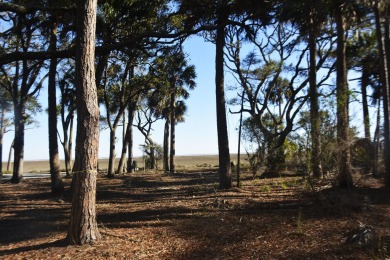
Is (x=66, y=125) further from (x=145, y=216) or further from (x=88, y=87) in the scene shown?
(x=88, y=87)

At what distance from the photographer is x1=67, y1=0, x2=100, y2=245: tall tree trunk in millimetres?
6188

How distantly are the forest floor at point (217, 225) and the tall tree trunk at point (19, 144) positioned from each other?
637 centimetres

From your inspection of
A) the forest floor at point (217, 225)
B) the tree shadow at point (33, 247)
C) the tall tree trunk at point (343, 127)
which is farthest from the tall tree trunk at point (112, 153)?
the tree shadow at point (33, 247)

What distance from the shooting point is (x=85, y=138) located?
20.6ft

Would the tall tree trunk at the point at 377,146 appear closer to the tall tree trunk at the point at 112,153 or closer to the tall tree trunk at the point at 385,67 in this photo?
the tall tree trunk at the point at 385,67

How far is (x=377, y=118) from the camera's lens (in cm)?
1127

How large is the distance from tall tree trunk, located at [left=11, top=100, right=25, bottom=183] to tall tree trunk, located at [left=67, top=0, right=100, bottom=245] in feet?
43.1

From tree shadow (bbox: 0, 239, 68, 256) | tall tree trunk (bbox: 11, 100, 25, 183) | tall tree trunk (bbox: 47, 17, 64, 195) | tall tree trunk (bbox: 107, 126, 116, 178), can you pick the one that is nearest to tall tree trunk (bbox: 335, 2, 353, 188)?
tree shadow (bbox: 0, 239, 68, 256)

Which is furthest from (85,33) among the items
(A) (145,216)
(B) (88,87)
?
(A) (145,216)

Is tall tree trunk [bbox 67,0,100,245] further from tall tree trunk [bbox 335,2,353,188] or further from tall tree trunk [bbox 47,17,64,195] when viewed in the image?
tall tree trunk [bbox 47,17,64,195]

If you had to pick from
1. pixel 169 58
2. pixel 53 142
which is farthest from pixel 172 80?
pixel 53 142

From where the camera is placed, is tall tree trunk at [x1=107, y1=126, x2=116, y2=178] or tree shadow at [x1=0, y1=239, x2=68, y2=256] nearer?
tree shadow at [x1=0, y1=239, x2=68, y2=256]

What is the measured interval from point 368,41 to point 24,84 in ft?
56.6

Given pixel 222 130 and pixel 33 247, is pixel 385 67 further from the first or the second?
pixel 33 247
